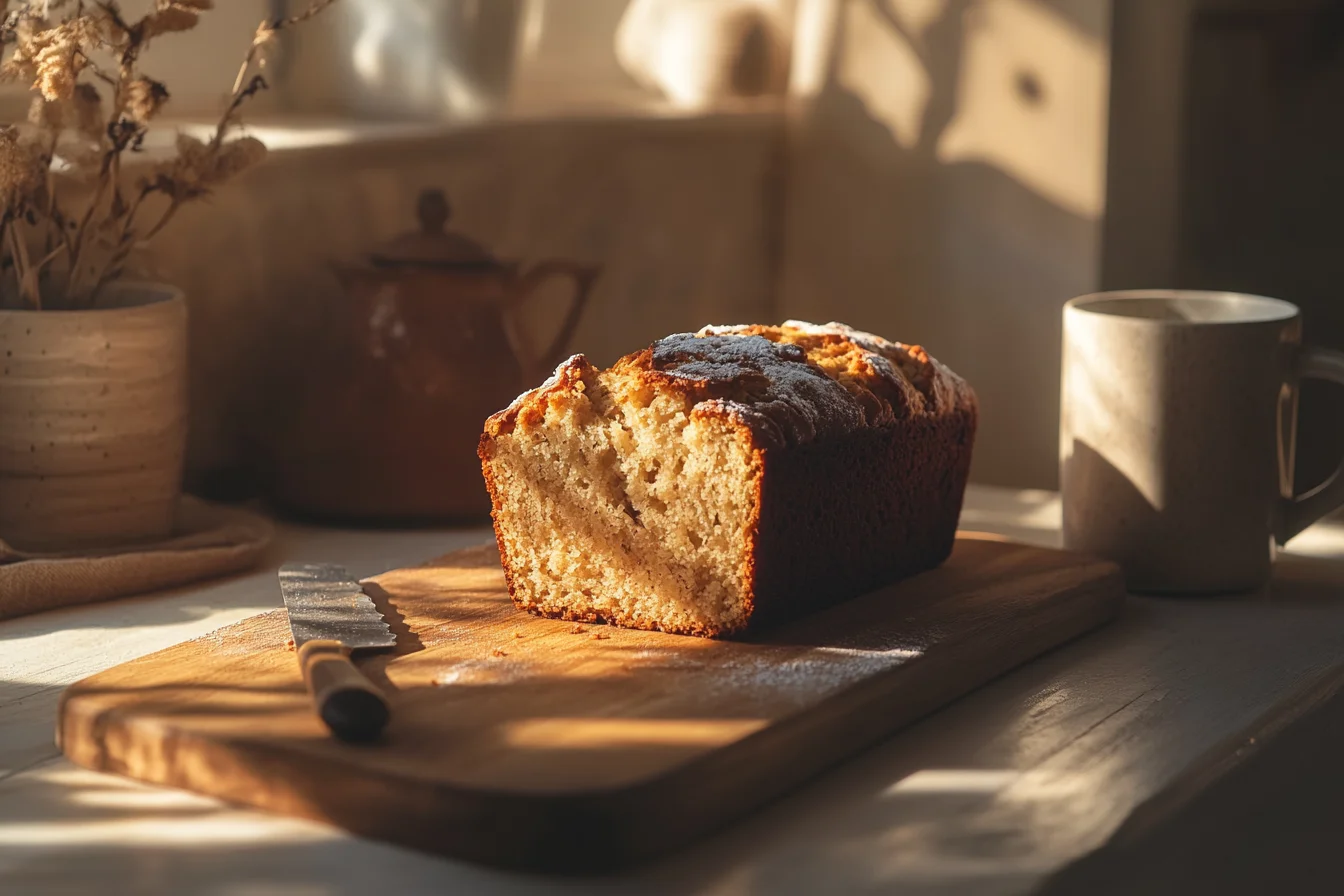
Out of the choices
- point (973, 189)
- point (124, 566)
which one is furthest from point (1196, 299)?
point (124, 566)

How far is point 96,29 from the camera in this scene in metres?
1.28

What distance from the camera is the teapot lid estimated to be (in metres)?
1.58

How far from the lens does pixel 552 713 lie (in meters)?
0.96

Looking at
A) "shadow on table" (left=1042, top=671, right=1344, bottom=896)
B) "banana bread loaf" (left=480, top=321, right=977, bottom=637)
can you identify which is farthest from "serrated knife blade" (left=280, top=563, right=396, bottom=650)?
"shadow on table" (left=1042, top=671, right=1344, bottom=896)

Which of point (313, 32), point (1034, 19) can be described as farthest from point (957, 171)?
point (313, 32)

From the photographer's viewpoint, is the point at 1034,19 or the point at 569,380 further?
the point at 1034,19

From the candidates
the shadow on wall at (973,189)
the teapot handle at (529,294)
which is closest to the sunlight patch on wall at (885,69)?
the shadow on wall at (973,189)

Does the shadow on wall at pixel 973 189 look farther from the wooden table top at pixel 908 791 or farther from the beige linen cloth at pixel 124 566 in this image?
the beige linen cloth at pixel 124 566

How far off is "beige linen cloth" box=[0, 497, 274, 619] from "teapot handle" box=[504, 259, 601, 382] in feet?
1.04

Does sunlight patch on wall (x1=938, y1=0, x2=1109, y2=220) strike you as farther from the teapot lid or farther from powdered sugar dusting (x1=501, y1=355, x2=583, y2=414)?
powdered sugar dusting (x1=501, y1=355, x2=583, y2=414)

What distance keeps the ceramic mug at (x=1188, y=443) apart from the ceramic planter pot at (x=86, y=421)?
827mm

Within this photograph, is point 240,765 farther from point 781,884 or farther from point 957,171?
point 957,171

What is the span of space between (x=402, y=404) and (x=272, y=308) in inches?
11.4

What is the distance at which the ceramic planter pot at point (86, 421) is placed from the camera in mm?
1363
